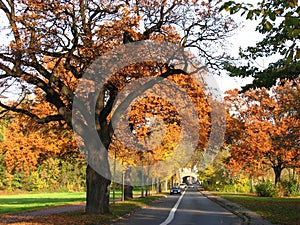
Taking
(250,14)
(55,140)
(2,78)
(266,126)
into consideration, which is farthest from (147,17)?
(266,126)

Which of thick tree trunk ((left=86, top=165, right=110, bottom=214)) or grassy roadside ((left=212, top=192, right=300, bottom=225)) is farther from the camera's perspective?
thick tree trunk ((left=86, top=165, right=110, bottom=214))

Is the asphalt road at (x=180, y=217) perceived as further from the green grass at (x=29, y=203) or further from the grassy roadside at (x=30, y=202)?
the green grass at (x=29, y=203)

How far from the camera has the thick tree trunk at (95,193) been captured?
827 inches

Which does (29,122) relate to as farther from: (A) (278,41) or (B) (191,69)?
(A) (278,41)

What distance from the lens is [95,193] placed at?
2109 cm

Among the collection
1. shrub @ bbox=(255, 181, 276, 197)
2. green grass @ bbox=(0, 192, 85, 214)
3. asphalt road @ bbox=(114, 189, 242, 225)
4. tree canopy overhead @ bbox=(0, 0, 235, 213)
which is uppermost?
tree canopy overhead @ bbox=(0, 0, 235, 213)

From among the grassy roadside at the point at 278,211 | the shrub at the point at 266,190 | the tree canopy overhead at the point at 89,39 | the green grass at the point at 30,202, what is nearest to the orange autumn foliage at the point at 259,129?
the shrub at the point at 266,190

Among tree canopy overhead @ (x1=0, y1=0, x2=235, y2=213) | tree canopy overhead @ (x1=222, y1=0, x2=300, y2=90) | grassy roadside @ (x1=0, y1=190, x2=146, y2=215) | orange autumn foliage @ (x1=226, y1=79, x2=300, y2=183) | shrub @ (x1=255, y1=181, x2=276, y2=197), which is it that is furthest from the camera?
shrub @ (x1=255, y1=181, x2=276, y2=197)

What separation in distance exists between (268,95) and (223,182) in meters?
30.7

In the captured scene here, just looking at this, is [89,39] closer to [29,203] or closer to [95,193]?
[95,193]

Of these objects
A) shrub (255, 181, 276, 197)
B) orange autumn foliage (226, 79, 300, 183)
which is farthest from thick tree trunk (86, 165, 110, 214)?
shrub (255, 181, 276, 197)

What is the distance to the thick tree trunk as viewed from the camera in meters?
21.0

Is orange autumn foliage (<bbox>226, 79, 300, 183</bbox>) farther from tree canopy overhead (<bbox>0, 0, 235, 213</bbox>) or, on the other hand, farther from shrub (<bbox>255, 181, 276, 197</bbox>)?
tree canopy overhead (<bbox>0, 0, 235, 213</bbox>)

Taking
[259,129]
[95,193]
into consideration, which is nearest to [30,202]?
[259,129]
